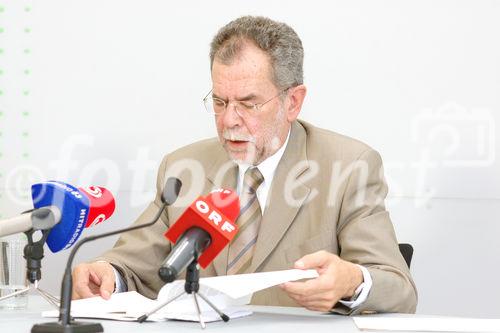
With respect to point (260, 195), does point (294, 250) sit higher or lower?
lower

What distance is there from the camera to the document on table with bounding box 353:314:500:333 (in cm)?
164

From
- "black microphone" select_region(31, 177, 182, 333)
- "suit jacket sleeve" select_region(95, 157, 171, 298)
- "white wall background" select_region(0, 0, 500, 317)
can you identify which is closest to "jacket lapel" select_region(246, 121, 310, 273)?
"suit jacket sleeve" select_region(95, 157, 171, 298)

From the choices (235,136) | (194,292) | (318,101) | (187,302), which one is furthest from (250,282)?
(318,101)

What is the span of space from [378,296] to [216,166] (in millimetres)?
749

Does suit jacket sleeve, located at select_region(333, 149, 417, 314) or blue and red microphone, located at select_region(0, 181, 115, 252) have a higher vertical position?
blue and red microphone, located at select_region(0, 181, 115, 252)

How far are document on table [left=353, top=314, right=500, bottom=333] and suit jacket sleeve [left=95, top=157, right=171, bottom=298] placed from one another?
75 cm

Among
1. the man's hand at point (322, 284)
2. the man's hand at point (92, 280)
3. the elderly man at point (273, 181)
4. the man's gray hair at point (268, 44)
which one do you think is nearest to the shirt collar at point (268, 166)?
the elderly man at point (273, 181)

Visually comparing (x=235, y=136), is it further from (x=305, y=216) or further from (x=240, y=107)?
(x=305, y=216)

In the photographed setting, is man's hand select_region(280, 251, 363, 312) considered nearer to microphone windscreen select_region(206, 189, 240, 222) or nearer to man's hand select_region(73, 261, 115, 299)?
microphone windscreen select_region(206, 189, 240, 222)

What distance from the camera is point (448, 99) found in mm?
2824

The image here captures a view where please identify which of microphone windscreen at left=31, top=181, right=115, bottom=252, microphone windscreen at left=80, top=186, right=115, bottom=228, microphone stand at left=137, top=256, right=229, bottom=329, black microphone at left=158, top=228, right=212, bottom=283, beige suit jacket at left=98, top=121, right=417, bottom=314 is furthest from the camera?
beige suit jacket at left=98, top=121, right=417, bottom=314

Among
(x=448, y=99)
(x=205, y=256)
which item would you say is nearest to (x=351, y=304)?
(x=205, y=256)

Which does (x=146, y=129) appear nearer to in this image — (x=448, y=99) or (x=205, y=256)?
(x=448, y=99)

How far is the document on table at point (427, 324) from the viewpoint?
5.38 ft
